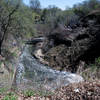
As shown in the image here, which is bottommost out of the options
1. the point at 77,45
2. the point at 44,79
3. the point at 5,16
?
the point at 44,79

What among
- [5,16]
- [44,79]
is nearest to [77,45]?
[44,79]

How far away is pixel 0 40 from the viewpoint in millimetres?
20359

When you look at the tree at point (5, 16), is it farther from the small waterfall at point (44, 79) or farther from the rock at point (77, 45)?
the small waterfall at point (44, 79)

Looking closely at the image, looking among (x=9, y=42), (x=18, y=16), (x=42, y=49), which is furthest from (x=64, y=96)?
(x=9, y=42)

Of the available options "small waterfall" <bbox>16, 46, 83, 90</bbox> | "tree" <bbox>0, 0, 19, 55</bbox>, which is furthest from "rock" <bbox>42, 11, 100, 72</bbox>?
"tree" <bbox>0, 0, 19, 55</bbox>

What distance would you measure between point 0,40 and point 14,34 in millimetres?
1753

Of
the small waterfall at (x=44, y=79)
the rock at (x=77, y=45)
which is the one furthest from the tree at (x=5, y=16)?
the small waterfall at (x=44, y=79)

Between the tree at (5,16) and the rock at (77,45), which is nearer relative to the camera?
the rock at (77,45)

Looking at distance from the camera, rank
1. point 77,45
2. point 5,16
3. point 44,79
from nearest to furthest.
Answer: point 44,79 < point 77,45 < point 5,16

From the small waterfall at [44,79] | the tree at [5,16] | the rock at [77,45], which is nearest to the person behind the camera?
→ the small waterfall at [44,79]

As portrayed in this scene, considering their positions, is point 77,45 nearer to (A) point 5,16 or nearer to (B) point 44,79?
(B) point 44,79

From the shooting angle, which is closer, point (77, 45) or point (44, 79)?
point (44, 79)

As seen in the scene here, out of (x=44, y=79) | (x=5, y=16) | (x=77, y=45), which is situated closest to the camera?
(x=44, y=79)

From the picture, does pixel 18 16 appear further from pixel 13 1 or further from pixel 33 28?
pixel 33 28
